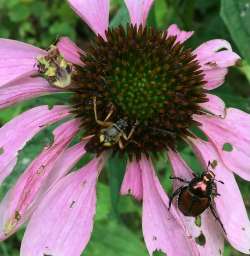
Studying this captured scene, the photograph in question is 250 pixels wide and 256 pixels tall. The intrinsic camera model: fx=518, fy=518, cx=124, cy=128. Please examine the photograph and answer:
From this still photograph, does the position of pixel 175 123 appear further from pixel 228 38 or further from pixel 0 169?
pixel 228 38

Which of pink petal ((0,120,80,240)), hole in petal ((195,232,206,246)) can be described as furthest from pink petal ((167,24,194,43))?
hole in petal ((195,232,206,246))

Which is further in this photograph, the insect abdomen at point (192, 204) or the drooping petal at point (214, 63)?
the drooping petal at point (214, 63)

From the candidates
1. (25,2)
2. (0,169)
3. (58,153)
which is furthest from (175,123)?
(25,2)

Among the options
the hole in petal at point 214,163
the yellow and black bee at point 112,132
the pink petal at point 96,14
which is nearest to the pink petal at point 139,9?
the pink petal at point 96,14

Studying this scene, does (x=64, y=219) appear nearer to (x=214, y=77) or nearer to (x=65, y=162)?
(x=65, y=162)

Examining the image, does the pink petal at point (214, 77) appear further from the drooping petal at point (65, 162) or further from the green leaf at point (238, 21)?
the drooping petal at point (65, 162)

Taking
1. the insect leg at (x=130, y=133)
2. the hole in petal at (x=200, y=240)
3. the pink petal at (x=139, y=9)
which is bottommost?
the hole in petal at (x=200, y=240)

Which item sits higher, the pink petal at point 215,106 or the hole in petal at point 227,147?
the pink petal at point 215,106
